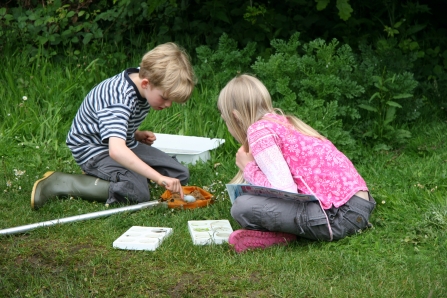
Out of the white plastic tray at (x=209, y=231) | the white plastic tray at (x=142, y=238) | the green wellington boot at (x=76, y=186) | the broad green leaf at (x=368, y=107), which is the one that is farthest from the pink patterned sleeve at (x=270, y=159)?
the broad green leaf at (x=368, y=107)

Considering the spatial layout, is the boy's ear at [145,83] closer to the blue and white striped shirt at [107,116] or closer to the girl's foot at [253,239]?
the blue and white striped shirt at [107,116]

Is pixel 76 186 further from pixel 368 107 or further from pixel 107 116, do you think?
pixel 368 107

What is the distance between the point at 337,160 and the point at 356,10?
361 centimetres

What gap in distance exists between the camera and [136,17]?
6.79 m

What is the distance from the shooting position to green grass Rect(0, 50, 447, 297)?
9.32 feet

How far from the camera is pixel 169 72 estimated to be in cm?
383

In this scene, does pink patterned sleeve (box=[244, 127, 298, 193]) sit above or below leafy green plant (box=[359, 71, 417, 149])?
above

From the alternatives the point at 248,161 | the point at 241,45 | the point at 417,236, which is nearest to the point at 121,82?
the point at 248,161

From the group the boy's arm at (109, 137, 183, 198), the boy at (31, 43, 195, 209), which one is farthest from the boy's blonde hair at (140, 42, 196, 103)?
the boy's arm at (109, 137, 183, 198)

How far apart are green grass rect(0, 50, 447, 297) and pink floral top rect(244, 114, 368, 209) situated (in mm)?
253

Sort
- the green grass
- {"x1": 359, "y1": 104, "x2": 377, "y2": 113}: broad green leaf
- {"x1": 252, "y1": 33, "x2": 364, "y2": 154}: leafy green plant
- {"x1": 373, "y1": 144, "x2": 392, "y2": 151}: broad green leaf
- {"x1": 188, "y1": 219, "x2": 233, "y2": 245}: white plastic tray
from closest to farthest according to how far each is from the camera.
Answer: the green grass, {"x1": 188, "y1": 219, "x2": 233, "y2": 245}: white plastic tray, {"x1": 252, "y1": 33, "x2": 364, "y2": 154}: leafy green plant, {"x1": 373, "y1": 144, "x2": 392, "y2": 151}: broad green leaf, {"x1": 359, "y1": 104, "x2": 377, "y2": 113}: broad green leaf

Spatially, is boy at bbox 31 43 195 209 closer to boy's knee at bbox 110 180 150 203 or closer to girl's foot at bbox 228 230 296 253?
boy's knee at bbox 110 180 150 203

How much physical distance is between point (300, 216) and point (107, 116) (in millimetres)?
1261

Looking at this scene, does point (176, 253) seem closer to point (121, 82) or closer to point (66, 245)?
point (66, 245)
